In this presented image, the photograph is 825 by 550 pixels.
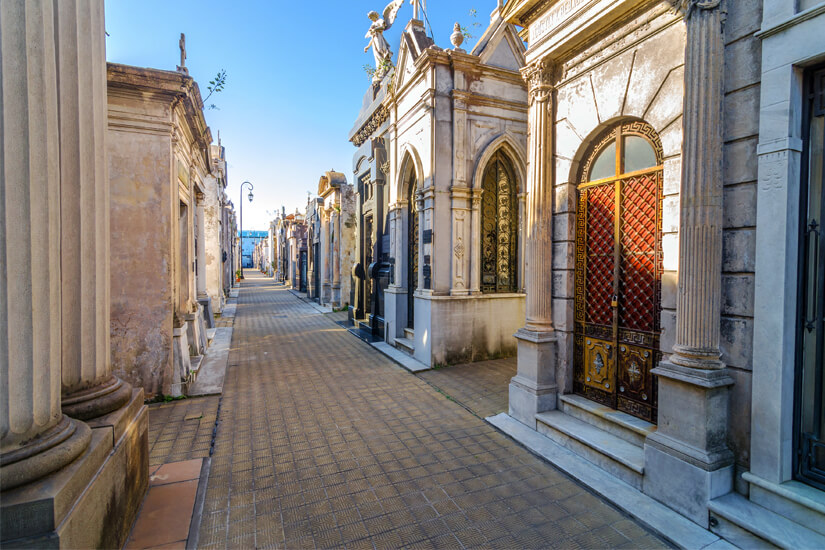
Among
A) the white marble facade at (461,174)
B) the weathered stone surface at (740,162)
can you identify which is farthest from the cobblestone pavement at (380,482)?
the weathered stone surface at (740,162)

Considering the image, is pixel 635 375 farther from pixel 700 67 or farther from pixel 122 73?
pixel 122 73

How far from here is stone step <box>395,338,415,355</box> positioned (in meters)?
8.25

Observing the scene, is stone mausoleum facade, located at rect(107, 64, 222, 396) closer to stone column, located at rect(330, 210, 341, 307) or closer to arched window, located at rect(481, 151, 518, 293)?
arched window, located at rect(481, 151, 518, 293)

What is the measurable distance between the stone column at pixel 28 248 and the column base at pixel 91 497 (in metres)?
0.13

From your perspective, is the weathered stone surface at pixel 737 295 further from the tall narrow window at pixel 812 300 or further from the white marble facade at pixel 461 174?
the white marble facade at pixel 461 174

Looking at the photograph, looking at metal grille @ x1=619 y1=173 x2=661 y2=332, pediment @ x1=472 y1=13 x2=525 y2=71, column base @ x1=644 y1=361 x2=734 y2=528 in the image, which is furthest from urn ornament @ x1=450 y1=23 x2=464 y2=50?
column base @ x1=644 y1=361 x2=734 y2=528

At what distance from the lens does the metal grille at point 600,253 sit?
407cm

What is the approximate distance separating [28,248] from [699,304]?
428 centimetres

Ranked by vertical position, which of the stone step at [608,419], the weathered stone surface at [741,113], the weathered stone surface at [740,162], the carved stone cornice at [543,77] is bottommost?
the stone step at [608,419]

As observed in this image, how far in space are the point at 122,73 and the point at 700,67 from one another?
258 inches

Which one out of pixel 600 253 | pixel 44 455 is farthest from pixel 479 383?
pixel 44 455

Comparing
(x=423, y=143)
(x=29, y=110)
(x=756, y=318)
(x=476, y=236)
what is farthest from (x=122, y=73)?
(x=756, y=318)

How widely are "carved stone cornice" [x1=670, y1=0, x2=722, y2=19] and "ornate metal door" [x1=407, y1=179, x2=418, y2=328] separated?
6.10 meters

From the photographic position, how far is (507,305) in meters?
8.09
